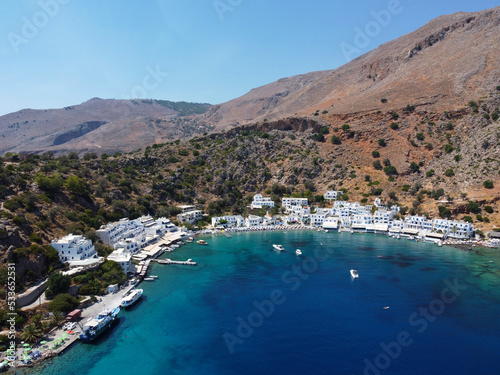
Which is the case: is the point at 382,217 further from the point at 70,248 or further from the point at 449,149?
the point at 70,248

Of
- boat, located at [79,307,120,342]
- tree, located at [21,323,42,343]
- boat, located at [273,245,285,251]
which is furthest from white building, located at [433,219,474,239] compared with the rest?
tree, located at [21,323,42,343]

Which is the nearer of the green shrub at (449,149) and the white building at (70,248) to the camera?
the white building at (70,248)

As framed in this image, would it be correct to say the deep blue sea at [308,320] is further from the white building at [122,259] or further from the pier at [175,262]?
the white building at [122,259]

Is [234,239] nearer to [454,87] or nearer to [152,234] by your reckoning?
[152,234]

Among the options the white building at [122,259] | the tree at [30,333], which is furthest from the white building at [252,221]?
the tree at [30,333]

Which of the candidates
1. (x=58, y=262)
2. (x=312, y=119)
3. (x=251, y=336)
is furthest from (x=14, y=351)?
(x=312, y=119)

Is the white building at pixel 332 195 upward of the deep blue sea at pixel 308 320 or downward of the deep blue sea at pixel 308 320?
upward

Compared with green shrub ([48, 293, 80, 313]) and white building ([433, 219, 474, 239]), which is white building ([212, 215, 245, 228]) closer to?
white building ([433, 219, 474, 239])
